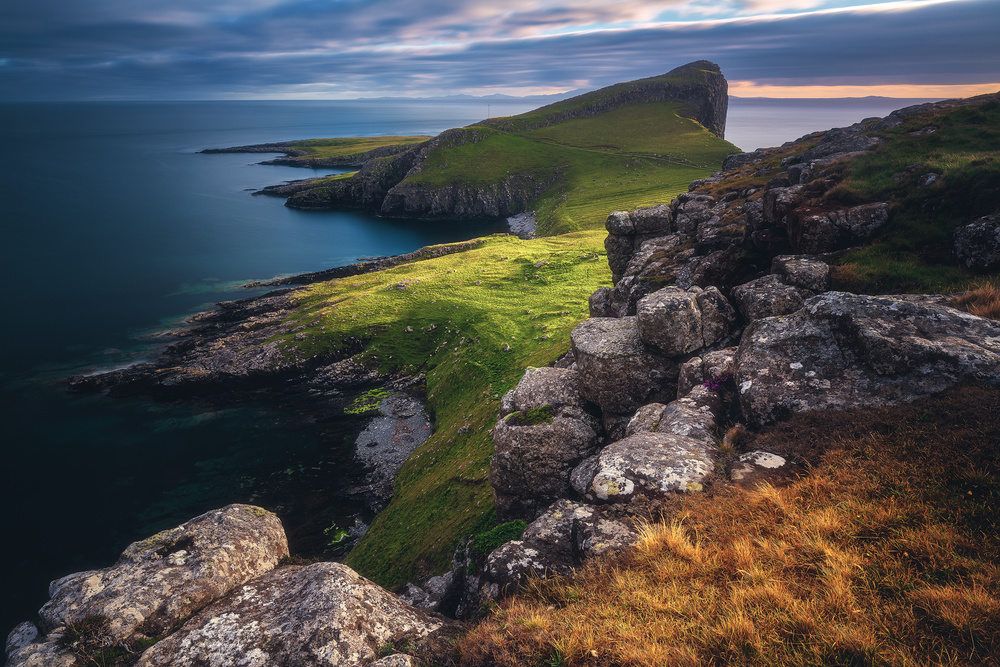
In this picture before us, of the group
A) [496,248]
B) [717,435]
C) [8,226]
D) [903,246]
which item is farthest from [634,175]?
[8,226]

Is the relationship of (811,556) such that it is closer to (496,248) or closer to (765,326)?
(765,326)

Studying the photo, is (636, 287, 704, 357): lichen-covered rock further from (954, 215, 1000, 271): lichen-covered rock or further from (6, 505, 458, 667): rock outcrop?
(6, 505, 458, 667): rock outcrop

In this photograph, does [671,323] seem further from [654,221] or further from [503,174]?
[503,174]

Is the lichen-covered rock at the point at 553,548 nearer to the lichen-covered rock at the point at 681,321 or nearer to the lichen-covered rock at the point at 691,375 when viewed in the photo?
the lichen-covered rock at the point at 691,375

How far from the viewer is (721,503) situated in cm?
1017

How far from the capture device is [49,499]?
36750 millimetres

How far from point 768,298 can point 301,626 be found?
19380 mm

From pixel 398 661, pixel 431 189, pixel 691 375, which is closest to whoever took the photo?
pixel 398 661

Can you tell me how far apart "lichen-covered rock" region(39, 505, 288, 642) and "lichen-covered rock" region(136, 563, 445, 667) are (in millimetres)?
1139

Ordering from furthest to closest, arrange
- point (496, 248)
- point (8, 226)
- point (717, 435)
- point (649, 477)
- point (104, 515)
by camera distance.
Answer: point (8, 226)
point (496, 248)
point (104, 515)
point (717, 435)
point (649, 477)

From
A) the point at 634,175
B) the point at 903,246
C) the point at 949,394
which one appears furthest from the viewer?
the point at 634,175

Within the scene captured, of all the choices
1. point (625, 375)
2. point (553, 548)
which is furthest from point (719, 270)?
point (553, 548)

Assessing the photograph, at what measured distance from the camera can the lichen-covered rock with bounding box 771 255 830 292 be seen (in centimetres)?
1800

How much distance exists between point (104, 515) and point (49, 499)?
20.9 feet
